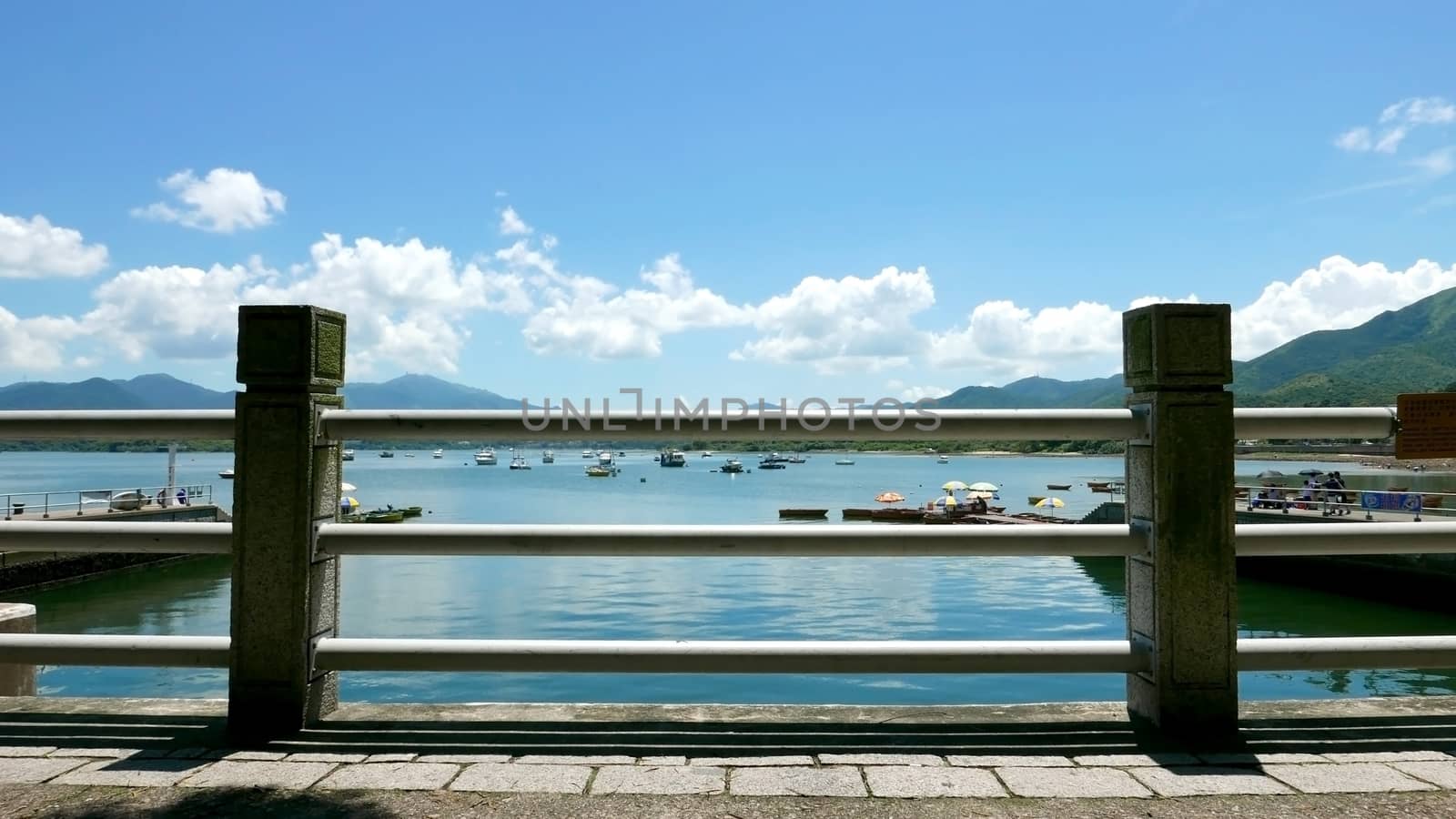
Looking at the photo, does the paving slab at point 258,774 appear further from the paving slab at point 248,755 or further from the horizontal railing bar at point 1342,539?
the horizontal railing bar at point 1342,539

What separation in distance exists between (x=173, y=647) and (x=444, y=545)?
1.11 metres

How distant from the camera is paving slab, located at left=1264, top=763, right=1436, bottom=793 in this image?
109 inches

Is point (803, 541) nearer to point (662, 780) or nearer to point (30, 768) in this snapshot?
point (662, 780)

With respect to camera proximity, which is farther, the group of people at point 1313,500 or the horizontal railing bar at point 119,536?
the group of people at point 1313,500

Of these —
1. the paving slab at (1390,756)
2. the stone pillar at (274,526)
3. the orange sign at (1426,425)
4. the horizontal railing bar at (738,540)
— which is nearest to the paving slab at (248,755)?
the stone pillar at (274,526)

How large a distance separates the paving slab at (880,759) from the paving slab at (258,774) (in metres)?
1.64

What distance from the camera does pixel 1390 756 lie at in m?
3.09

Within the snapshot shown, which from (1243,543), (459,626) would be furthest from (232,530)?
(459,626)

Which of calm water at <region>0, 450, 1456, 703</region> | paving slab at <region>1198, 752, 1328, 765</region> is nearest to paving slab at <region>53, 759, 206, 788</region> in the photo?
paving slab at <region>1198, 752, 1328, 765</region>

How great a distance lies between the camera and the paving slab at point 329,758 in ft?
10.1

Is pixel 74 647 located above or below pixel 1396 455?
below

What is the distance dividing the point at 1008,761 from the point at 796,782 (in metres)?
0.76

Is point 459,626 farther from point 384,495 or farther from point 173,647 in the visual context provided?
point 384,495

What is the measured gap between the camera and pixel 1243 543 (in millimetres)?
3434
